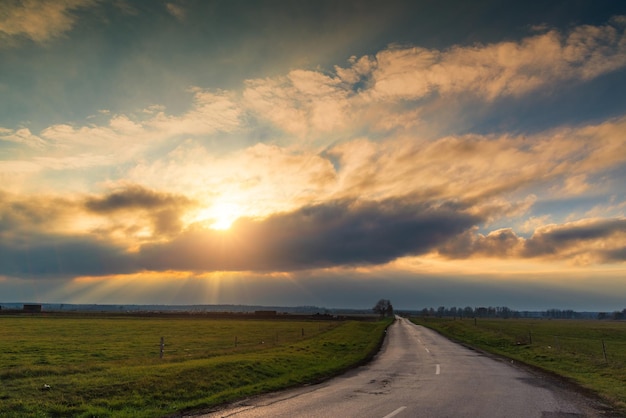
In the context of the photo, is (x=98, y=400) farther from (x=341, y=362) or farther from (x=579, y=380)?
(x=579, y=380)

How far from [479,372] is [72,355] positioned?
30.7m

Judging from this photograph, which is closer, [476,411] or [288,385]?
[476,411]

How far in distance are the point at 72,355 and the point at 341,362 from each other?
2263 centimetres

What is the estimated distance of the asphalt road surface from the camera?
1263 centimetres

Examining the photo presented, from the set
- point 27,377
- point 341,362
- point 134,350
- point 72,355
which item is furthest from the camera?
point 134,350

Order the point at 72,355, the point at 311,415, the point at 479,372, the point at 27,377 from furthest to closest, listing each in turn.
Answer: the point at 72,355
the point at 479,372
the point at 27,377
the point at 311,415

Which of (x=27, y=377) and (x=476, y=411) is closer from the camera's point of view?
(x=476, y=411)

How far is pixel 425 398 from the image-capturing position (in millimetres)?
14773

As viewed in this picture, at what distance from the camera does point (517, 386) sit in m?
18.1

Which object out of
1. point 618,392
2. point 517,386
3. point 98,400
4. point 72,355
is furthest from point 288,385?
point 72,355

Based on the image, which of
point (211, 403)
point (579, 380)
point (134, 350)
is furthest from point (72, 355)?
point (579, 380)

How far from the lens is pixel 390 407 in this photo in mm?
13109

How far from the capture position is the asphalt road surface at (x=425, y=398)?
12.6 metres

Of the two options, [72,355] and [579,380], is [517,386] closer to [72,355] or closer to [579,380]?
[579,380]
